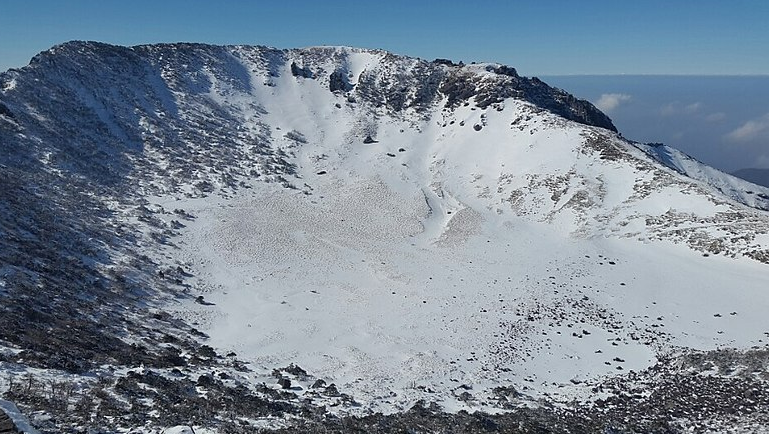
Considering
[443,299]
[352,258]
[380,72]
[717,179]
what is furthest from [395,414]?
[717,179]

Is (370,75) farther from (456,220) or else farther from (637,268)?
(637,268)

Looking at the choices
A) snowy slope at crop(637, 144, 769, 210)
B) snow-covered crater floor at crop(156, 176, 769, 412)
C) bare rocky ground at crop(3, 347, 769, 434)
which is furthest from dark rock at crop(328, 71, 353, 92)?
bare rocky ground at crop(3, 347, 769, 434)

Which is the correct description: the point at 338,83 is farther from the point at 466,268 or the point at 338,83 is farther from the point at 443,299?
the point at 443,299

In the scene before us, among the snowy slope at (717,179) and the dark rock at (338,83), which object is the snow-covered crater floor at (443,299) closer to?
the dark rock at (338,83)

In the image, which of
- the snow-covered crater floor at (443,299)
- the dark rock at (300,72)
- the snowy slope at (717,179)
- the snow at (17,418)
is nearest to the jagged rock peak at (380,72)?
the dark rock at (300,72)

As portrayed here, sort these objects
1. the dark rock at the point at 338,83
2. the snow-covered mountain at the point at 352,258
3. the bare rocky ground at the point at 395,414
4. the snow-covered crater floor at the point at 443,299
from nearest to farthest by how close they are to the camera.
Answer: the bare rocky ground at the point at 395,414 → the snow-covered mountain at the point at 352,258 → the snow-covered crater floor at the point at 443,299 → the dark rock at the point at 338,83

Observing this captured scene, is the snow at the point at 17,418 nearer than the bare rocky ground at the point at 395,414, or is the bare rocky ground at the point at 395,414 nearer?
the snow at the point at 17,418
